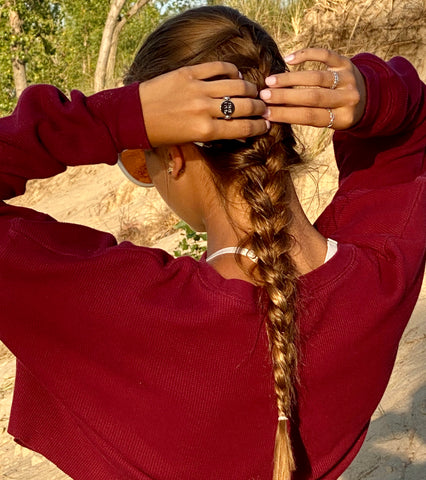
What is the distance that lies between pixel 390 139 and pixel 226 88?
0.71m

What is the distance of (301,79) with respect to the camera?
1.57 m

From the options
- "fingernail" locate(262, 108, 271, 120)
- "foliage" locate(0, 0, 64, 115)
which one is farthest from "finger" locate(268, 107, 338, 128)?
"foliage" locate(0, 0, 64, 115)

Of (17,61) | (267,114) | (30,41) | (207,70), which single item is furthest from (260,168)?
(17,61)

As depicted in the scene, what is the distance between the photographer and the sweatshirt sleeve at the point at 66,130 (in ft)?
5.01

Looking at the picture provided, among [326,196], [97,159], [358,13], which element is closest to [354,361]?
[97,159]

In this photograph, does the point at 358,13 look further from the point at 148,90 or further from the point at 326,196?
the point at 148,90

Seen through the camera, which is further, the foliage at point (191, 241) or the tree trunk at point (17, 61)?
the tree trunk at point (17, 61)

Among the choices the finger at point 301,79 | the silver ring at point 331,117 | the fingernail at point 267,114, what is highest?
the finger at point 301,79

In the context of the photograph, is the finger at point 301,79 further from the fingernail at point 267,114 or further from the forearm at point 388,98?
the forearm at point 388,98

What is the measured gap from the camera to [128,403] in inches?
60.1

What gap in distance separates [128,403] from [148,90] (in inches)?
23.4

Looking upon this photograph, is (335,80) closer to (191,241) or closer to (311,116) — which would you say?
(311,116)

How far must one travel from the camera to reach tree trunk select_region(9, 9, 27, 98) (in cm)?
1873

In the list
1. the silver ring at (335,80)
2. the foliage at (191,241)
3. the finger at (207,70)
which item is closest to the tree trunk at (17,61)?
the foliage at (191,241)
